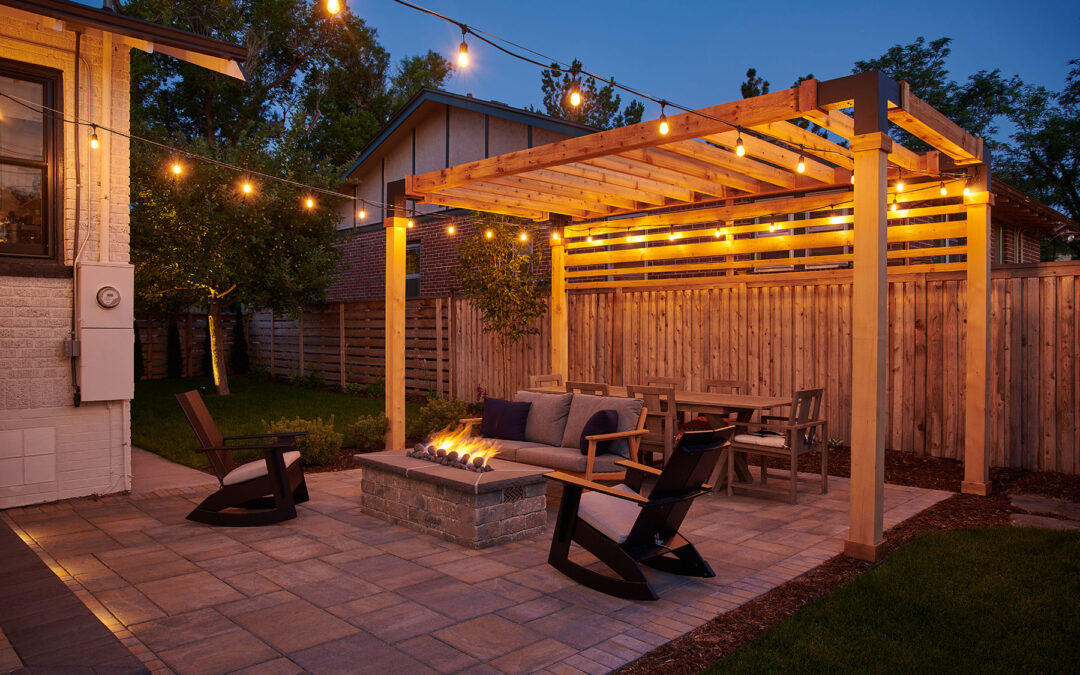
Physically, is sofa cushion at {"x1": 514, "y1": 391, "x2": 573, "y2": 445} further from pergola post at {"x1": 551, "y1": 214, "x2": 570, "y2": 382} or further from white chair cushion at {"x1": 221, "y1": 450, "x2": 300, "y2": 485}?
pergola post at {"x1": 551, "y1": 214, "x2": 570, "y2": 382}

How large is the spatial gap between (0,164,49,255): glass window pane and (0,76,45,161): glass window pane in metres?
0.15

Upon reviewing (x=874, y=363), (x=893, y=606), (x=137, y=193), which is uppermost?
(x=137, y=193)

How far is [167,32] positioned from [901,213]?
24.8 ft

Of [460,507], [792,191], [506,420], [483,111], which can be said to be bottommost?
[460,507]

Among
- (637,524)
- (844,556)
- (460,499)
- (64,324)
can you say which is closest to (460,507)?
(460,499)

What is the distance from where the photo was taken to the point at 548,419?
6.87m

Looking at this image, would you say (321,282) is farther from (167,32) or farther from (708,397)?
(708,397)

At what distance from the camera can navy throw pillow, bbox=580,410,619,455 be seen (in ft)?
20.1

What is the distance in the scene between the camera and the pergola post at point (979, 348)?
6.59 metres

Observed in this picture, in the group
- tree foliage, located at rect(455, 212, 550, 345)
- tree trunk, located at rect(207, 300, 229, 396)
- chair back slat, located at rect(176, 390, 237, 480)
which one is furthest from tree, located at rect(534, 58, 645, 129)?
chair back slat, located at rect(176, 390, 237, 480)

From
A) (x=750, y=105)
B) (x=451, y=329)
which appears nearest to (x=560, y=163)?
(x=750, y=105)

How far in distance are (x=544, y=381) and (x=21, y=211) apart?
5.71 m

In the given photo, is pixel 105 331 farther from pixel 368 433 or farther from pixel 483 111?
pixel 483 111

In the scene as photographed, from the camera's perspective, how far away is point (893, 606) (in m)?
3.96
